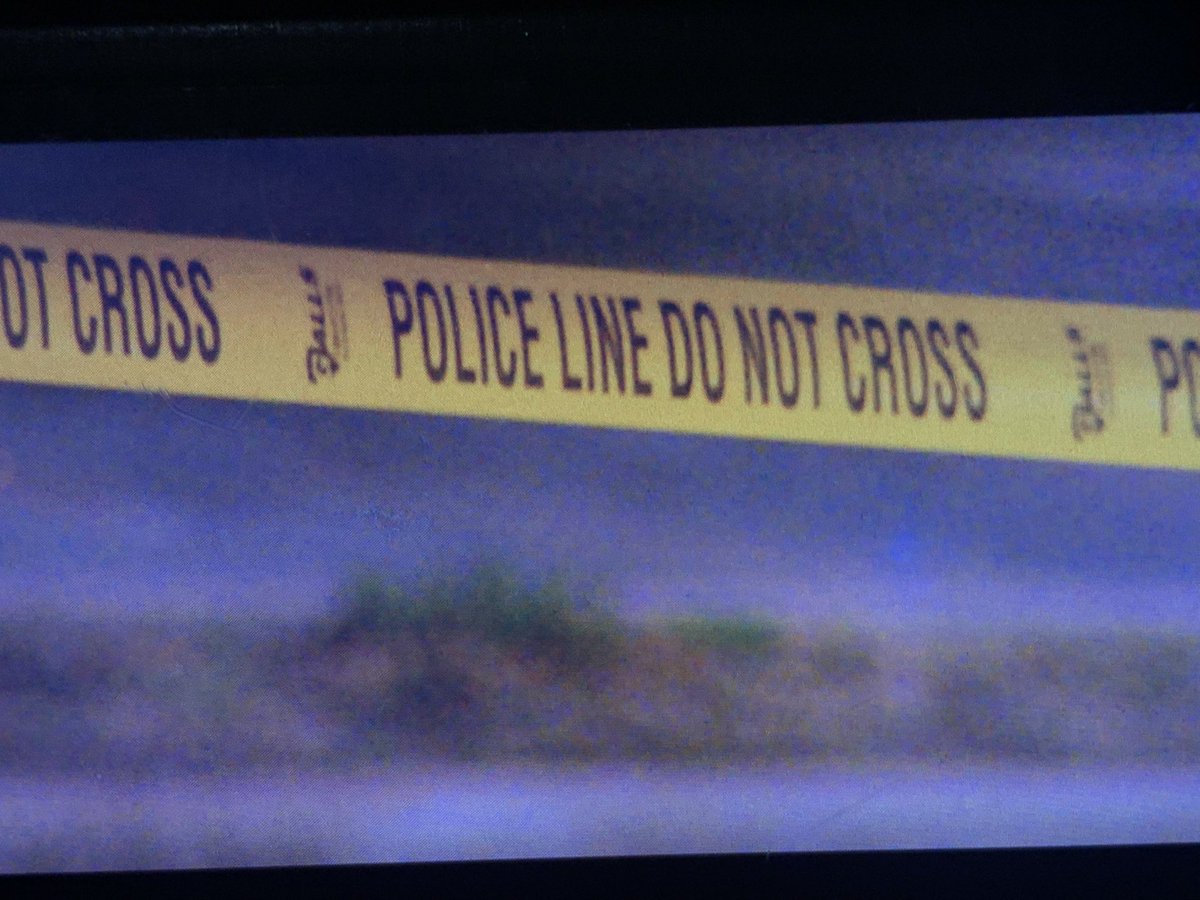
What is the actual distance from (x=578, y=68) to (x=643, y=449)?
55 centimetres

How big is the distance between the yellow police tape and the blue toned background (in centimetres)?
3

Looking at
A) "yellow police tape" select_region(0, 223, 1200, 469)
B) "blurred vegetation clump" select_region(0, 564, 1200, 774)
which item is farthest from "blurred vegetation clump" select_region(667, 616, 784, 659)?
"yellow police tape" select_region(0, 223, 1200, 469)

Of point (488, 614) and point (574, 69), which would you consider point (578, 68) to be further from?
point (488, 614)

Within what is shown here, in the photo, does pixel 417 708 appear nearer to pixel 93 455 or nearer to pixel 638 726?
pixel 638 726

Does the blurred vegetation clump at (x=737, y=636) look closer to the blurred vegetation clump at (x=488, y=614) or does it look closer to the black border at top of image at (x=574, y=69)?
the blurred vegetation clump at (x=488, y=614)

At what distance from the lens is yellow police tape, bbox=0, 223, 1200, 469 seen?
2006 mm

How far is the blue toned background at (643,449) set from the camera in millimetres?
1979

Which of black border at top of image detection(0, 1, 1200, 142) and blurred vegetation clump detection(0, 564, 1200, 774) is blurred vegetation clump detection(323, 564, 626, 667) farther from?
black border at top of image detection(0, 1, 1200, 142)

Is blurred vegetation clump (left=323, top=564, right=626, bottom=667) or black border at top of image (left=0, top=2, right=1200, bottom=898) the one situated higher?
black border at top of image (left=0, top=2, right=1200, bottom=898)

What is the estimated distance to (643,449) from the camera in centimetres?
201

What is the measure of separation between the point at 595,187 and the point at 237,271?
1.70 ft

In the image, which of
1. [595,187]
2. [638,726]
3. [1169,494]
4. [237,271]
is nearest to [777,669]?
[638,726]

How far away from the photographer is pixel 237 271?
2020 millimetres

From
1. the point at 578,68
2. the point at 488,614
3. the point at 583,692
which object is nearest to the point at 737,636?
the point at 583,692
